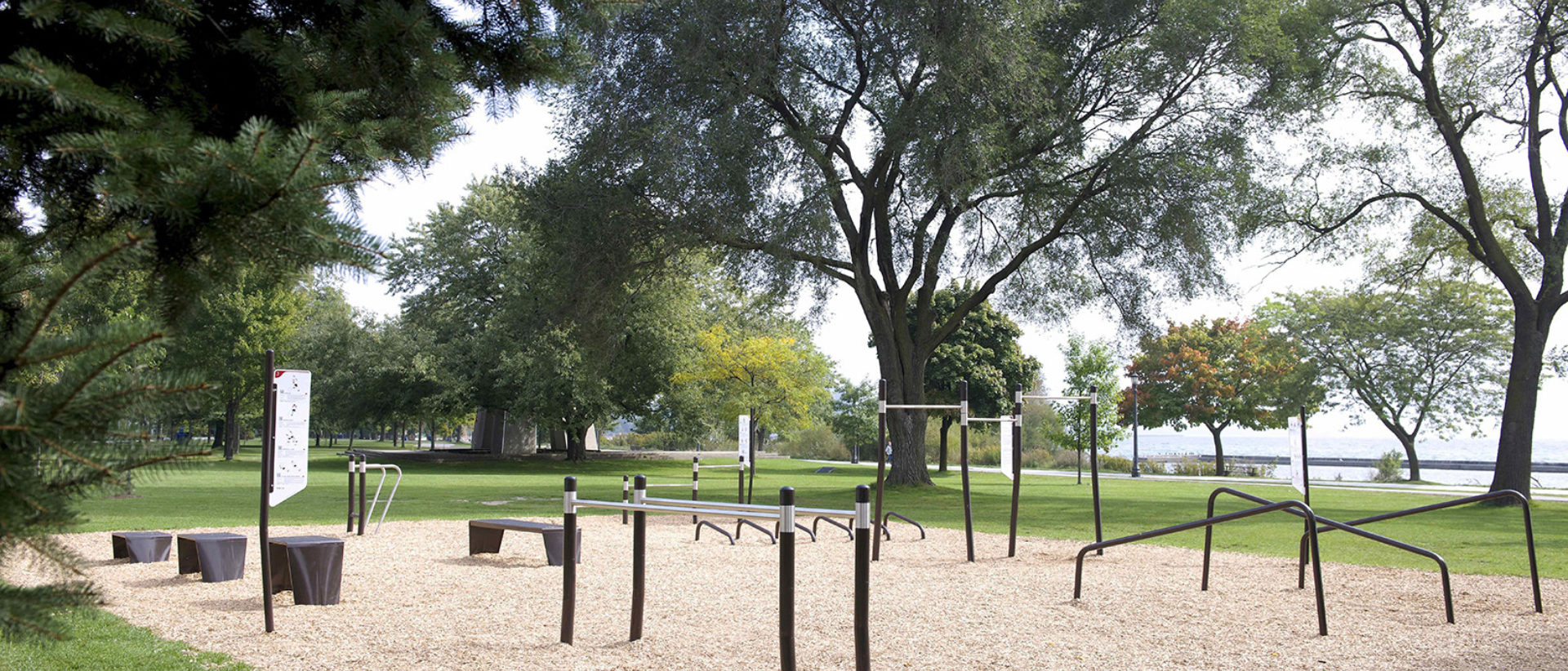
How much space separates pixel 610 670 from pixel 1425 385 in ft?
126

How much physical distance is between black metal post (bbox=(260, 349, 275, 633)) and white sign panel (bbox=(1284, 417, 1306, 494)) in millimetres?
8922

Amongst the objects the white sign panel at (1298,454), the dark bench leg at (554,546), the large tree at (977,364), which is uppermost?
the large tree at (977,364)

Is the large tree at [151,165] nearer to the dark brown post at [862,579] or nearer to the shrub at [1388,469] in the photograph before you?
the dark brown post at [862,579]

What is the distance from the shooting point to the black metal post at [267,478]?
6.48m

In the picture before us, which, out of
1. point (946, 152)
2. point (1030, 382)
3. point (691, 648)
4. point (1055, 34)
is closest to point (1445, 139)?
point (1055, 34)

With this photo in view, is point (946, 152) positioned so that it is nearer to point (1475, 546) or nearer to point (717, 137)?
point (717, 137)

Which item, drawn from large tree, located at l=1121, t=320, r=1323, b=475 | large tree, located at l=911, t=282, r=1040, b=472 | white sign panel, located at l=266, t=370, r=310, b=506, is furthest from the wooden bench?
large tree, located at l=1121, t=320, r=1323, b=475

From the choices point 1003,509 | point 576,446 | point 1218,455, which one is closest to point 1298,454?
point 1003,509

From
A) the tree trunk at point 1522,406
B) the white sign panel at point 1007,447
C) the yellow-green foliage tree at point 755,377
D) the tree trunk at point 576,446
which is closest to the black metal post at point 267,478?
the white sign panel at point 1007,447

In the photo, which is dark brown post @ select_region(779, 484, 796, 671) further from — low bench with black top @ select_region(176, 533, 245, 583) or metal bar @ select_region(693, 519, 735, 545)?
metal bar @ select_region(693, 519, 735, 545)

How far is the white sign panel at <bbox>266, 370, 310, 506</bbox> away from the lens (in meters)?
7.55

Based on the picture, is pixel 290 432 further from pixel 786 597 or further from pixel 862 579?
pixel 862 579

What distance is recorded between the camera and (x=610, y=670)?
18.3 feet

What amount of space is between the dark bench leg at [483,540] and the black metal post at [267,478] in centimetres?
350
